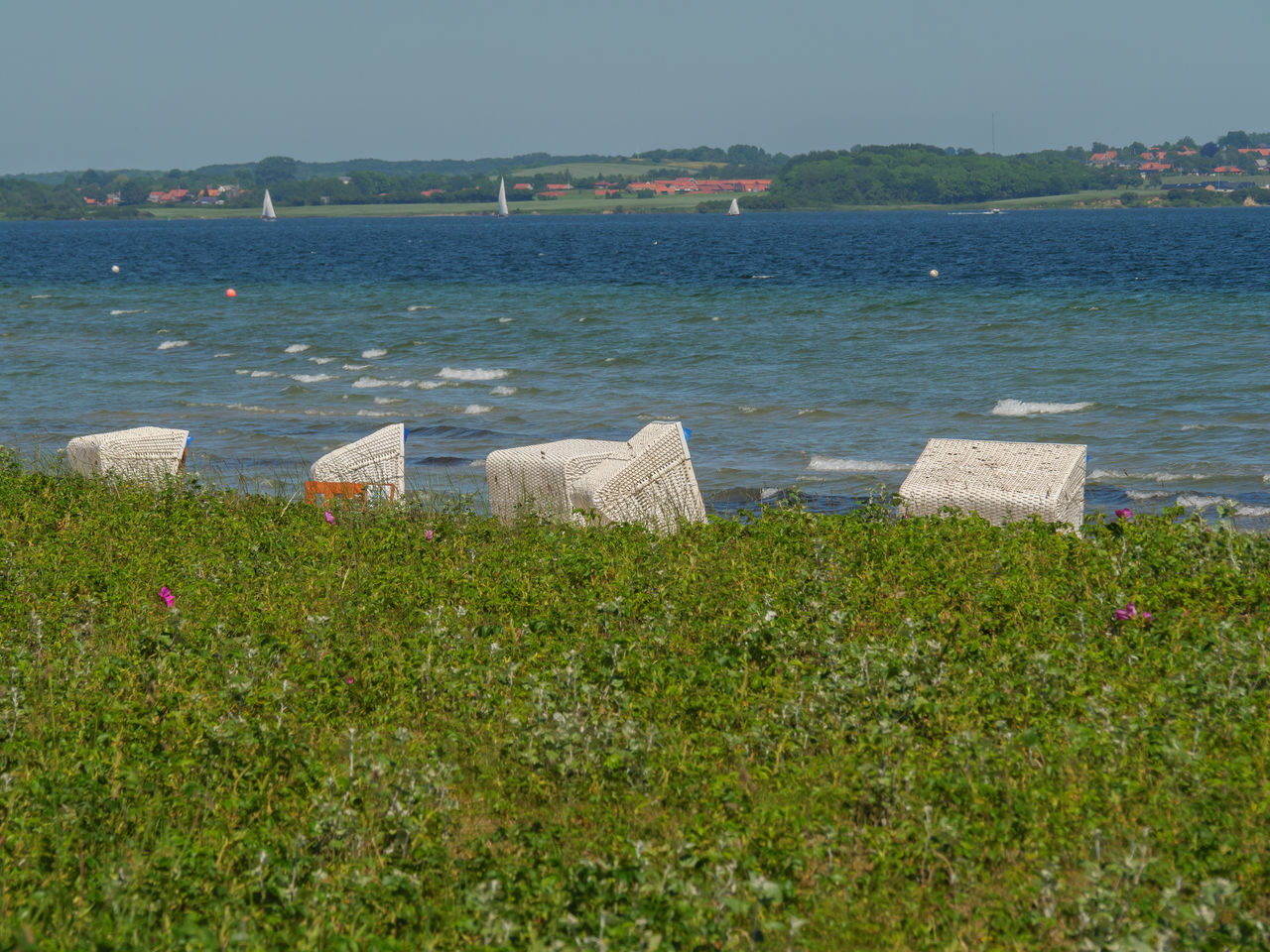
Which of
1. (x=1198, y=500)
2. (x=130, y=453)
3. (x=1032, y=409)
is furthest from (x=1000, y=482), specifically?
(x=1032, y=409)

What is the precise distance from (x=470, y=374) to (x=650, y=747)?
21175 mm

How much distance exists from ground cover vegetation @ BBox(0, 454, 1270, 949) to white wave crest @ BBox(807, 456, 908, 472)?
7.19 metres

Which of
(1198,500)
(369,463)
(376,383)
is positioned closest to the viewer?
(369,463)

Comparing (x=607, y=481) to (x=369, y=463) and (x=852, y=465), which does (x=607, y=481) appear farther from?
(x=852, y=465)

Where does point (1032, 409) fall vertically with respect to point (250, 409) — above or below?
above

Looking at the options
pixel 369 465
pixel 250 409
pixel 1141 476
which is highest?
pixel 369 465

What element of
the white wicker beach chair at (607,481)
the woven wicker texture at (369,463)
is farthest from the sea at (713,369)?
the white wicker beach chair at (607,481)

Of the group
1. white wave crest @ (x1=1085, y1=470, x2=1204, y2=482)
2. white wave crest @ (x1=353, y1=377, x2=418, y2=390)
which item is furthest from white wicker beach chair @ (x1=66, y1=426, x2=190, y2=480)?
white wave crest @ (x1=353, y1=377, x2=418, y2=390)

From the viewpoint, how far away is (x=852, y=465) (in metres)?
16.1

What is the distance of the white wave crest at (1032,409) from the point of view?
19.6 meters

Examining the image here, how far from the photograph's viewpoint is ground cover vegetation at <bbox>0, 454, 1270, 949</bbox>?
3906 mm

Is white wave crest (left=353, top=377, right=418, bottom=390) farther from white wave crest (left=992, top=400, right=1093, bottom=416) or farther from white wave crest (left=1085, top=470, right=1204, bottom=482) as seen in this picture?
white wave crest (left=1085, top=470, right=1204, bottom=482)

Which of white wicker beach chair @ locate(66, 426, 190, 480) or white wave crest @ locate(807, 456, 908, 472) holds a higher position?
white wicker beach chair @ locate(66, 426, 190, 480)

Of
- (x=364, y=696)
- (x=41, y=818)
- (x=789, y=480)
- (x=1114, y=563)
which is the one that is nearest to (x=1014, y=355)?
(x=789, y=480)
